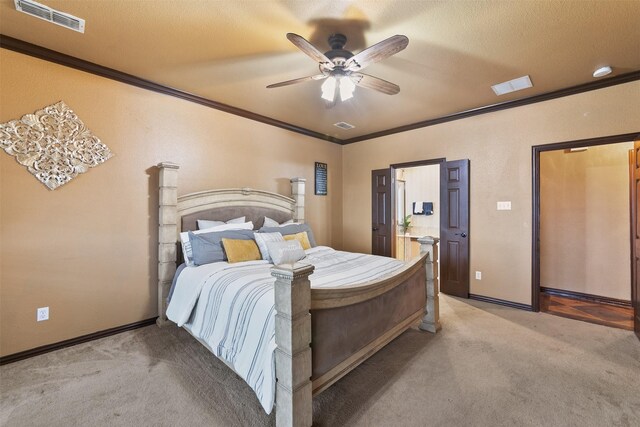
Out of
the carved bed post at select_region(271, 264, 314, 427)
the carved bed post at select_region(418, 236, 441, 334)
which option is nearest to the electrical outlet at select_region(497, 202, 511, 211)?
the carved bed post at select_region(418, 236, 441, 334)

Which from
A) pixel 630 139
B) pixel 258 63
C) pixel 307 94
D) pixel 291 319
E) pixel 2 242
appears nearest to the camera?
pixel 291 319

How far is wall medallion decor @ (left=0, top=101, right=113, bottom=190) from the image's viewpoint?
7.80 feet

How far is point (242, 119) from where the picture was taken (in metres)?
3.96

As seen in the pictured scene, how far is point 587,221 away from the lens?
4.01 metres

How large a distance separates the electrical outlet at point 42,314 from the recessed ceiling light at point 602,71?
18.7ft

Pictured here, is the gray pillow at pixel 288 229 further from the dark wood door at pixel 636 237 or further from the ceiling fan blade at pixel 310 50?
the dark wood door at pixel 636 237

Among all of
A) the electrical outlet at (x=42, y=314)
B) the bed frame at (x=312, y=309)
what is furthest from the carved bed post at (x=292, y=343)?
the electrical outlet at (x=42, y=314)

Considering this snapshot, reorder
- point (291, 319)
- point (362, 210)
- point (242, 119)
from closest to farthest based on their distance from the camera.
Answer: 1. point (291, 319)
2. point (242, 119)
3. point (362, 210)

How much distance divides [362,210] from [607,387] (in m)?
3.71

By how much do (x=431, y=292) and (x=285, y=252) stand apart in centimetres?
158

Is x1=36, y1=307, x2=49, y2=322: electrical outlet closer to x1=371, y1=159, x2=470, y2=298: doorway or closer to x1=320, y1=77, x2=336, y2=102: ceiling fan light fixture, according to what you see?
x1=320, y1=77, x2=336, y2=102: ceiling fan light fixture

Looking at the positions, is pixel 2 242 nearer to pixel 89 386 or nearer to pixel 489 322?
pixel 89 386

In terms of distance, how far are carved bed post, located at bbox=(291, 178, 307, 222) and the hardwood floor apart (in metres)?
3.50

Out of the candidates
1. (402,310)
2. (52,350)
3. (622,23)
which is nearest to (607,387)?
(402,310)
